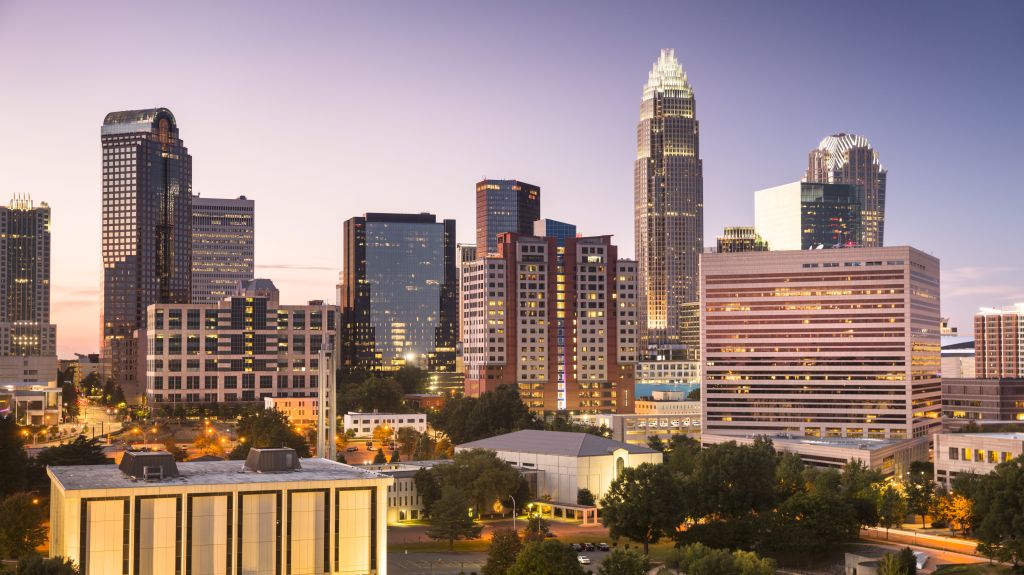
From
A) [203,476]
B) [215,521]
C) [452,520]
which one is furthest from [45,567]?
[452,520]

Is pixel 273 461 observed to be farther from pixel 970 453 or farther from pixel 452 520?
pixel 970 453

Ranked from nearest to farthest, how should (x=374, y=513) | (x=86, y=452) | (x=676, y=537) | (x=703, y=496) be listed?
1. (x=374, y=513)
2. (x=676, y=537)
3. (x=703, y=496)
4. (x=86, y=452)

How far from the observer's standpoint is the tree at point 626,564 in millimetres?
90062

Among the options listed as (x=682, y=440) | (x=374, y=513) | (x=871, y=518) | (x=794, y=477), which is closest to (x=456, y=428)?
(x=682, y=440)

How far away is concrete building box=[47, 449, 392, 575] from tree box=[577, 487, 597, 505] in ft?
160

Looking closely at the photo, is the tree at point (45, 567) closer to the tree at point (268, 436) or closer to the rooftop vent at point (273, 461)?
the rooftop vent at point (273, 461)

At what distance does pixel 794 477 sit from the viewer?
13512 centimetres

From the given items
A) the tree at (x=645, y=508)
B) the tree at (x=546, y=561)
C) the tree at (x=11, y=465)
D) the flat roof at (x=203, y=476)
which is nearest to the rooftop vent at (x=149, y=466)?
the flat roof at (x=203, y=476)

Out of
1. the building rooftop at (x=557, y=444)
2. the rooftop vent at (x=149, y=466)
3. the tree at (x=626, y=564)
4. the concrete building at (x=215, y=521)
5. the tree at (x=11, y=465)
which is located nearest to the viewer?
the concrete building at (x=215, y=521)

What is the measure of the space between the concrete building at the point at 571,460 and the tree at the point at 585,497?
715 mm

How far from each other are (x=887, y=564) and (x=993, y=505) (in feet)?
57.9

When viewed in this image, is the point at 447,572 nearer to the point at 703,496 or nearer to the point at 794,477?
the point at 703,496

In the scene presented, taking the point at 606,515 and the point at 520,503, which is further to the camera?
the point at 520,503

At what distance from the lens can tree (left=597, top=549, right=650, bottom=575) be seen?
9006cm
